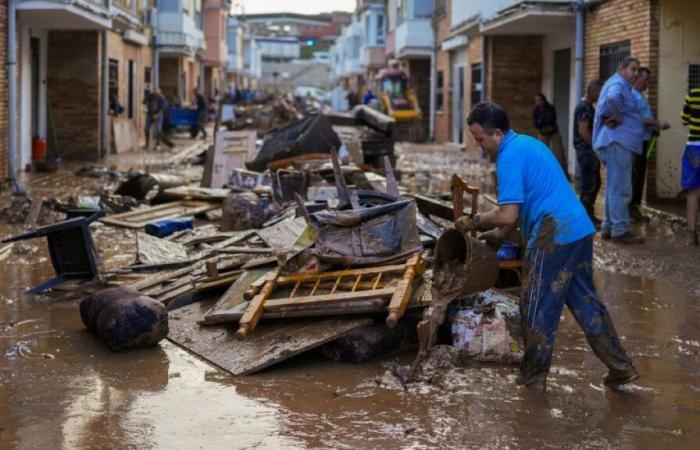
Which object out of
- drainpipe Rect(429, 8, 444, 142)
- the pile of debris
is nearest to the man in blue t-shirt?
the pile of debris

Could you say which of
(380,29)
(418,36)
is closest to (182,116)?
(418,36)

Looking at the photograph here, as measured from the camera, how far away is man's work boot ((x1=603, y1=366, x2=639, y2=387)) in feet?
19.1

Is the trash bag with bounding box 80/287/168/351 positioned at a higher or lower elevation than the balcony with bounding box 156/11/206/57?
lower

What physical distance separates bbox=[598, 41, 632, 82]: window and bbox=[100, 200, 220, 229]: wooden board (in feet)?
21.1

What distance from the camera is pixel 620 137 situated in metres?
10.9

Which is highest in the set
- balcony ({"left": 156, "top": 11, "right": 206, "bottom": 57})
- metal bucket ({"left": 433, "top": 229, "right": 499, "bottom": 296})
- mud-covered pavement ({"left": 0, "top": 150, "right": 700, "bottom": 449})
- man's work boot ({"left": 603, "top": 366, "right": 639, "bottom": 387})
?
balcony ({"left": 156, "top": 11, "right": 206, "bottom": 57})

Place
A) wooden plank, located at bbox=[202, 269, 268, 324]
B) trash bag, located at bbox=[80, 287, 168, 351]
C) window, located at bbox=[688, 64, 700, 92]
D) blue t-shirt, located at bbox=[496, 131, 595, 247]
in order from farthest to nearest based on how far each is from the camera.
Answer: window, located at bbox=[688, 64, 700, 92] < wooden plank, located at bbox=[202, 269, 268, 324] < trash bag, located at bbox=[80, 287, 168, 351] < blue t-shirt, located at bbox=[496, 131, 595, 247]

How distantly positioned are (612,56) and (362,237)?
9875 millimetres

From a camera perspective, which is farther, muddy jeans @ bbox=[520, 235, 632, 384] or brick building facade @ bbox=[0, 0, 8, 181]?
brick building facade @ bbox=[0, 0, 8, 181]

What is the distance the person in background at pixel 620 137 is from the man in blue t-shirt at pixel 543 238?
17.7 feet

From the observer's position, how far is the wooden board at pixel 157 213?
1254 cm

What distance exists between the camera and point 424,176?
66.1 feet

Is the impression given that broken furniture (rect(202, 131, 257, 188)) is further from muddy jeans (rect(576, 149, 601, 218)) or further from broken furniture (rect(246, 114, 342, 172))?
muddy jeans (rect(576, 149, 601, 218))

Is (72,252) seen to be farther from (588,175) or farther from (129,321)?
(588,175)
